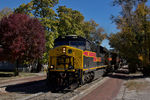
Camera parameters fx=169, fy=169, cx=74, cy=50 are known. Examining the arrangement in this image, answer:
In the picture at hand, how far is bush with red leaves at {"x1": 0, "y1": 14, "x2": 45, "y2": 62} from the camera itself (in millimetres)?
19469

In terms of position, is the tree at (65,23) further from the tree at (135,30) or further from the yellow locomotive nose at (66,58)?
the yellow locomotive nose at (66,58)

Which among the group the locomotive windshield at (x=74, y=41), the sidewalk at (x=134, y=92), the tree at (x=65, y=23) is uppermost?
the tree at (x=65, y=23)

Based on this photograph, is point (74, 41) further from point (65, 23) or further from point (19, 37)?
point (65, 23)

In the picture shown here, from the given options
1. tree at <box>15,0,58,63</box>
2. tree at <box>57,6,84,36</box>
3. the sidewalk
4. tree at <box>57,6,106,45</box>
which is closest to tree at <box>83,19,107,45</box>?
tree at <box>57,6,106,45</box>

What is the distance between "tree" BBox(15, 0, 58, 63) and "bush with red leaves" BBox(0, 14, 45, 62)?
5.32 metres

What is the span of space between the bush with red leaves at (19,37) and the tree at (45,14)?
5.32 metres

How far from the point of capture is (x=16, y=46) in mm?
19312

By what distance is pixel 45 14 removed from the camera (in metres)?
28.2

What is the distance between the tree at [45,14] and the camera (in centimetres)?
2684

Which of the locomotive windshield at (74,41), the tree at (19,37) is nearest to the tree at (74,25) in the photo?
the tree at (19,37)

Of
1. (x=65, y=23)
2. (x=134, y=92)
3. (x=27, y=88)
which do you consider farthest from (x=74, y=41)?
(x=65, y=23)

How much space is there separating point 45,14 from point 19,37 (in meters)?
9.81

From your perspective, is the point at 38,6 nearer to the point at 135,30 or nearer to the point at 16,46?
the point at 16,46

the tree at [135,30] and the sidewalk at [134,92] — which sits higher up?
the tree at [135,30]
